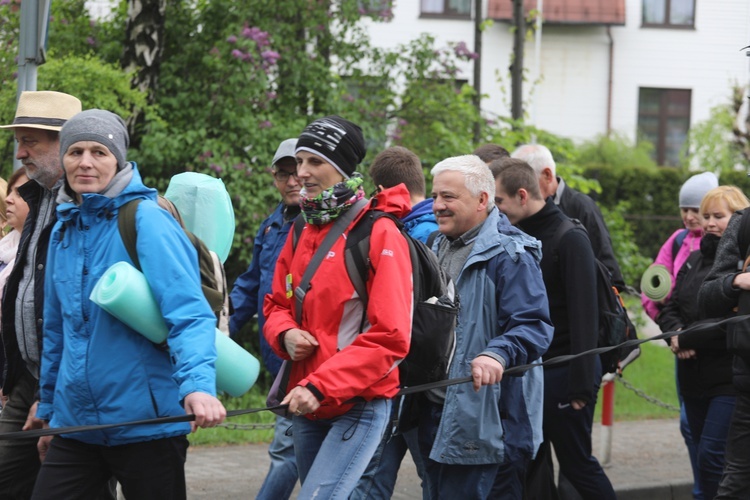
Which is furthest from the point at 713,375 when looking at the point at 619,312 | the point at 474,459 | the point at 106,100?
the point at 106,100

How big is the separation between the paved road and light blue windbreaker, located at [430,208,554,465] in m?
2.55

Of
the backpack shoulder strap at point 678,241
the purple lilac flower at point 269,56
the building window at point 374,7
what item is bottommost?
the backpack shoulder strap at point 678,241

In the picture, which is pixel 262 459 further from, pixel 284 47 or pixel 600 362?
pixel 284 47

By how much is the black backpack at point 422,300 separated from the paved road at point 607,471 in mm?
3172

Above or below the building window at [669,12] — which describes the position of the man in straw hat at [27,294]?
below

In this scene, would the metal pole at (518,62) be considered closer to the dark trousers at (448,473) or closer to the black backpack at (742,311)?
the black backpack at (742,311)

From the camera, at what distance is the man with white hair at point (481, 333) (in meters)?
5.06

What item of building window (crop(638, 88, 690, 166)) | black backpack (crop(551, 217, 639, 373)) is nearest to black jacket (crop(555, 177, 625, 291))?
black backpack (crop(551, 217, 639, 373))

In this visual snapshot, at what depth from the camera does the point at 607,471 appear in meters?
8.70

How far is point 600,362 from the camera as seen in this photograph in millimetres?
6305

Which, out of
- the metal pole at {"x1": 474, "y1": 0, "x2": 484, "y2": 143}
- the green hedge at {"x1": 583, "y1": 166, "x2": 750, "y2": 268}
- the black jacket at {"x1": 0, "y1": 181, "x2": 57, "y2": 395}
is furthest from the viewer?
the green hedge at {"x1": 583, "y1": 166, "x2": 750, "y2": 268}

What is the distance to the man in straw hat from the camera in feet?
15.3

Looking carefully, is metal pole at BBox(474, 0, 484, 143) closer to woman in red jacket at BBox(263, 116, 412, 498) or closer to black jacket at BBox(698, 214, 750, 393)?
black jacket at BBox(698, 214, 750, 393)

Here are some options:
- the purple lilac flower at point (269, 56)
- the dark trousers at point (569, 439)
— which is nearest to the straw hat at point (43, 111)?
the dark trousers at point (569, 439)
